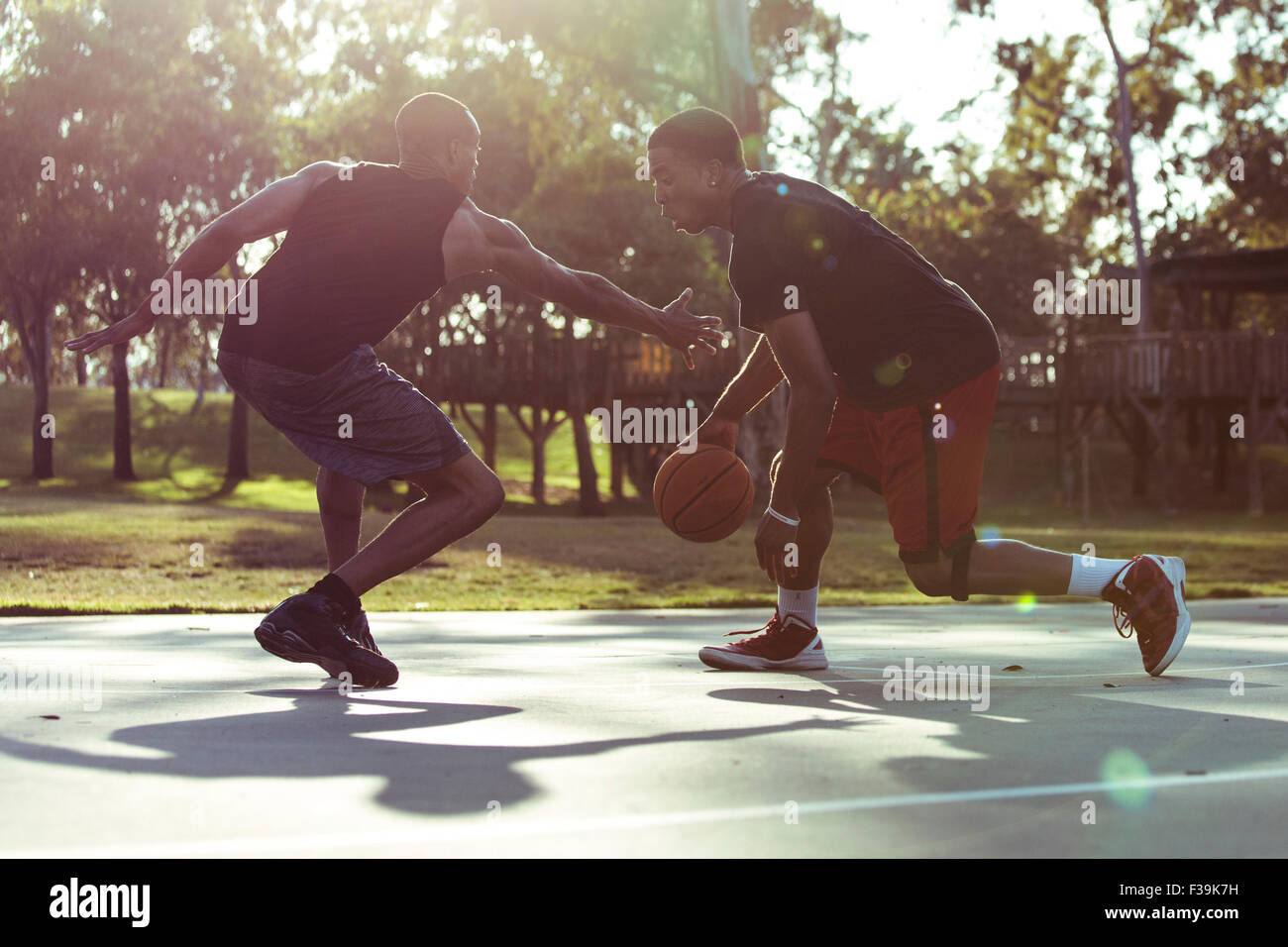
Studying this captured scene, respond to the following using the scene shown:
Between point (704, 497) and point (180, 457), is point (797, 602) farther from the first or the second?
point (180, 457)

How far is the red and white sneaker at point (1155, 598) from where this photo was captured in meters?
5.15

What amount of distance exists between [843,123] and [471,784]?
40.4 m

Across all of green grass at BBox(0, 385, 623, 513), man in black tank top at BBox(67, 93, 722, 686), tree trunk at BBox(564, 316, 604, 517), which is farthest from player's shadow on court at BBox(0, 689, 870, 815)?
green grass at BBox(0, 385, 623, 513)

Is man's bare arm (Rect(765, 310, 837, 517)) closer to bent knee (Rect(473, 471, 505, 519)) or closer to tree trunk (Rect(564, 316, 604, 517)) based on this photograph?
bent knee (Rect(473, 471, 505, 519))

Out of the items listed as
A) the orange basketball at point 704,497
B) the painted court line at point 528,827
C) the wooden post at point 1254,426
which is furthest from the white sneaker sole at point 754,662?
the wooden post at point 1254,426

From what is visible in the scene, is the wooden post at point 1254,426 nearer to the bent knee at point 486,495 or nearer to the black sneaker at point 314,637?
the bent knee at point 486,495

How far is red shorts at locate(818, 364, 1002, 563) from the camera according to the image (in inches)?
197

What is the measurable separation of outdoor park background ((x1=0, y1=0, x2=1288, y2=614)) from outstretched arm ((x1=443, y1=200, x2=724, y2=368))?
7748mm

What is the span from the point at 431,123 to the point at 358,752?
7.86 ft

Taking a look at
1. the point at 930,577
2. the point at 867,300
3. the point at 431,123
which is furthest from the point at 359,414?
the point at 930,577

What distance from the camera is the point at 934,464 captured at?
5004 millimetres

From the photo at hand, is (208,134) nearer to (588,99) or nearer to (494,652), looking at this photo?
(588,99)

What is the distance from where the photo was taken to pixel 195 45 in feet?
113

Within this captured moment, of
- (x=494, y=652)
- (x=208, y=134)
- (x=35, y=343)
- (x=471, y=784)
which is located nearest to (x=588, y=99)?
(x=208, y=134)
